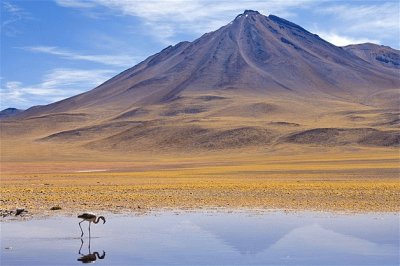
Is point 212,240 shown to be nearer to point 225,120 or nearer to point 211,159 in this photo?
point 211,159

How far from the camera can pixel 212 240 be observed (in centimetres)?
1631

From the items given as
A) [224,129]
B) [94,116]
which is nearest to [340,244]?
[224,129]

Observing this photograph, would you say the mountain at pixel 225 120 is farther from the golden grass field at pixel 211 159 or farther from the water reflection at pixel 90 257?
the water reflection at pixel 90 257

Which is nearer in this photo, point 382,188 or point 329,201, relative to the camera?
point 329,201

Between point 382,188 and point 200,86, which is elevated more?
point 200,86

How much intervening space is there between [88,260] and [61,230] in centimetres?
492

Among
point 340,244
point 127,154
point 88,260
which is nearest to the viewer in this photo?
point 88,260

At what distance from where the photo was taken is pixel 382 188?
3225 cm

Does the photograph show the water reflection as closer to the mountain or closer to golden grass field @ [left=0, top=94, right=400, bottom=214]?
golden grass field @ [left=0, top=94, right=400, bottom=214]

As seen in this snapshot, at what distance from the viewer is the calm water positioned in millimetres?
13891

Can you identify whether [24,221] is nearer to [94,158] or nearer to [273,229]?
[273,229]

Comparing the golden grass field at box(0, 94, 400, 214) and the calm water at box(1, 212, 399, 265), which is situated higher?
the golden grass field at box(0, 94, 400, 214)

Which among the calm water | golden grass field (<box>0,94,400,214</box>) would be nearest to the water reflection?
the calm water

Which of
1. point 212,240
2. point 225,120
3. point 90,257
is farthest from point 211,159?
point 90,257
